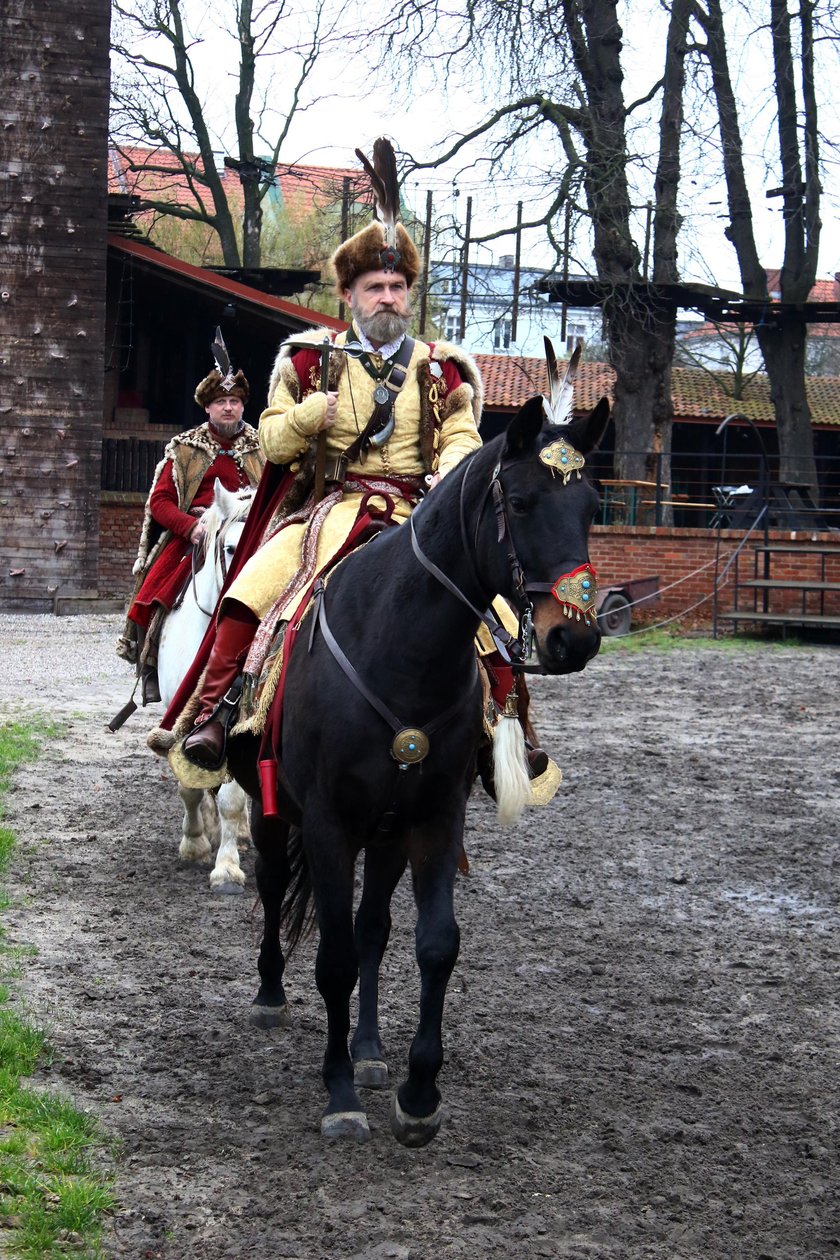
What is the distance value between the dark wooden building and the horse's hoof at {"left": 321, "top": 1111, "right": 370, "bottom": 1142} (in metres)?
17.0

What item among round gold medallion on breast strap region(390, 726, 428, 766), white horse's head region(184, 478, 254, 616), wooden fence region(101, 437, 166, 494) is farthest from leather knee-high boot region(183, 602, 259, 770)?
wooden fence region(101, 437, 166, 494)

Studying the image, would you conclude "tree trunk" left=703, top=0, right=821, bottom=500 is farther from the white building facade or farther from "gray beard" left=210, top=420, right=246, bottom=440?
"gray beard" left=210, top=420, right=246, bottom=440

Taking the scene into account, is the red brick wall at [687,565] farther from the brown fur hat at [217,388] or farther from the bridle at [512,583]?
the bridle at [512,583]

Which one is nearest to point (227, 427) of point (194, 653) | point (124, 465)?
point (194, 653)

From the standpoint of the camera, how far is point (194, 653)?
7355 mm

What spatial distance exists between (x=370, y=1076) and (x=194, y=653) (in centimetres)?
330

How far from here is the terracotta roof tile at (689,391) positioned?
3881 centimetres

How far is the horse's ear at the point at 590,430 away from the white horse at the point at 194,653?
3.32 m

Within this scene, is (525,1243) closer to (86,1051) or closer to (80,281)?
(86,1051)

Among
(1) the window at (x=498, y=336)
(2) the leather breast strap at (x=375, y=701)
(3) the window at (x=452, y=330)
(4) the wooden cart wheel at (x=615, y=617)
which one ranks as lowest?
(4) the wooden cart wheel at (x=615, y=617)

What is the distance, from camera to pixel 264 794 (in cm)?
436

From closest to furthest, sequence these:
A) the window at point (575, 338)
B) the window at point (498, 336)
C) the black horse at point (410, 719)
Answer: the black horse at point (410, 719), the window at point (575, 338), the window at point (498, 336)

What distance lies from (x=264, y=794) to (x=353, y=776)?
49 centimetres

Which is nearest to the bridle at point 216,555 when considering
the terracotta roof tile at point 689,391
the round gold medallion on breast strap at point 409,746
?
the round gold medallion on breast strap at point 409,746
